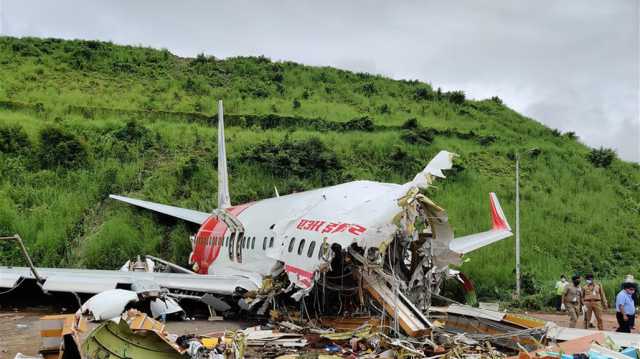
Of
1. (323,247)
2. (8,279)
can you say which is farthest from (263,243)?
(8,279)

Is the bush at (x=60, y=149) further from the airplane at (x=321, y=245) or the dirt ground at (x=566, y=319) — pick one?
the dirt ground at (x=566, y=319)

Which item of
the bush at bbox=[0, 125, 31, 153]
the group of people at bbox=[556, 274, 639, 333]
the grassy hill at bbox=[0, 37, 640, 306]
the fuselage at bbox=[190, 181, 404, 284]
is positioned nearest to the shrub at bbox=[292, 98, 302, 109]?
the grassy hill at bbox=[0, 37, 640, 306]

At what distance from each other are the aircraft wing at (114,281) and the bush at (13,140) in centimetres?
2000

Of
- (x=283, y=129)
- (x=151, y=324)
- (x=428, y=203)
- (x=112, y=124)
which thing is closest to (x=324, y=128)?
(x=283, y=129)

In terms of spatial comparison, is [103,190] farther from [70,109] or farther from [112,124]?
[70,109]

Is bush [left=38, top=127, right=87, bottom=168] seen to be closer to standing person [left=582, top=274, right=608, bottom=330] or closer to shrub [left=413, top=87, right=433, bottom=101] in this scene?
standing person [left=582, top=274, right=608, bottom=330]

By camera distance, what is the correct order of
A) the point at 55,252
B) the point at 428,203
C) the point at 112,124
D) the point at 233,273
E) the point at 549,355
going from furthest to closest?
1. the point at 112,124
2. the point at 55,252
3. the point at 233,273
4. the point at 428,203
5. the point at 549,355

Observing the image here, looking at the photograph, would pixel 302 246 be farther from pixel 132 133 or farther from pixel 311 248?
pixel 132 133

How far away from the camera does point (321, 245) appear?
13.4 m

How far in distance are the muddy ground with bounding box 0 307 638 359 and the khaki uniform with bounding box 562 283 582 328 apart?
4.65 feet

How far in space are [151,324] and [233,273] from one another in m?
9.16

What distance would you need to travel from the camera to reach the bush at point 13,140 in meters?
36.0

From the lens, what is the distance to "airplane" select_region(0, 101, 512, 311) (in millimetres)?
13055

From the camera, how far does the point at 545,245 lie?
109 ft
